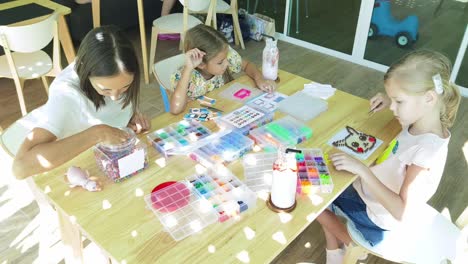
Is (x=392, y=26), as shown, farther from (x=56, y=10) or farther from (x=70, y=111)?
(x=70, y=111)

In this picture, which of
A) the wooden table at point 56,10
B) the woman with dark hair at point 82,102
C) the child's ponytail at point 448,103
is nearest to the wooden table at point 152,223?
the woman with dark hair at point 82,102

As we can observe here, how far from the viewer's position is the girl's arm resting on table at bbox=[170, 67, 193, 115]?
1713mm

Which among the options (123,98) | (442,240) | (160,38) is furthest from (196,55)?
(160,38)

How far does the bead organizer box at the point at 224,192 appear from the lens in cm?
122

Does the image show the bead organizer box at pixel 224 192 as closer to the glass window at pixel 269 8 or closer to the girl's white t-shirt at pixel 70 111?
the girl's white t-shirt at pixel 70 111

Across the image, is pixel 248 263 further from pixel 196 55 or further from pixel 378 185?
pixel 196 55

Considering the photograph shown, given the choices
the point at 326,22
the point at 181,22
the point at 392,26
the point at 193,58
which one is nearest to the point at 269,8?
the point at 326,22

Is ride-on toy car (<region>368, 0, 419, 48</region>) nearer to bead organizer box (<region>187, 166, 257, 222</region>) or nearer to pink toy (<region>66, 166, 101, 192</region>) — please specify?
bead organizer box (<region>187, 166, 257, 222</region>)

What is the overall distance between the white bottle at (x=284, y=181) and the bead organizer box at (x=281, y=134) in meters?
0.33

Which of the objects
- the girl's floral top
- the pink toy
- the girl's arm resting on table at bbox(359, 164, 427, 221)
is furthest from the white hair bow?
the pink toy

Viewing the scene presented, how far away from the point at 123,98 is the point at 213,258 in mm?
802

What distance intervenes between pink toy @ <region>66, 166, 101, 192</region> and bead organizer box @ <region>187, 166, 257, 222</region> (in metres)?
0.30

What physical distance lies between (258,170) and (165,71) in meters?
0.92

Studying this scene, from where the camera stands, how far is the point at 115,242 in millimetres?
1115
